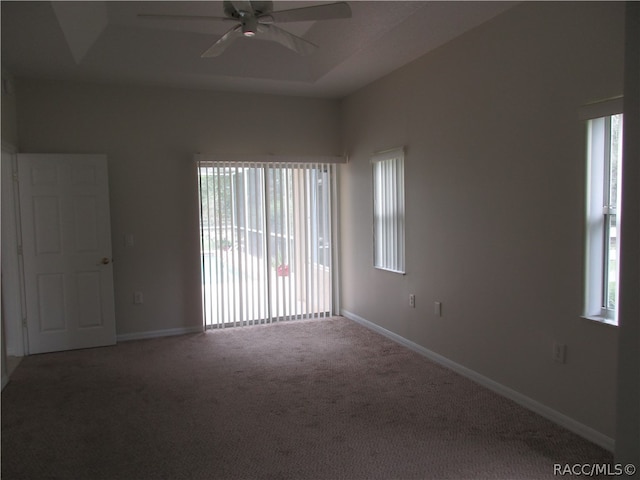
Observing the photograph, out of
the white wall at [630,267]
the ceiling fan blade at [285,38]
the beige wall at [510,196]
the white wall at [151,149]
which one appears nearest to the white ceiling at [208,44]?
the white wall at [151,149]

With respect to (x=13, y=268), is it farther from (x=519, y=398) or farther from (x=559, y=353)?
(x=559, y=353)

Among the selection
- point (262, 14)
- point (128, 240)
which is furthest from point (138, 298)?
point (262, 14)

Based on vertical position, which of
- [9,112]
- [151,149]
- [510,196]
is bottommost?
→ [510,196]

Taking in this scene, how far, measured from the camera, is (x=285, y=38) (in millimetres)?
3240

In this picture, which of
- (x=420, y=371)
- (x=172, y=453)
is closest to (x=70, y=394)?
(x=172, y=453)

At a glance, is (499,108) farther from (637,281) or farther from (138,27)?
(138,27)

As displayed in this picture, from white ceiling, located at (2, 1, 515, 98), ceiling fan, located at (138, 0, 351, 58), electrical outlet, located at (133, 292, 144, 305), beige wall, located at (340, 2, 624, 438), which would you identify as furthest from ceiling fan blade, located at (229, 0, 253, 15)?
electrical outlet, located at (133, 292, 144, 305)

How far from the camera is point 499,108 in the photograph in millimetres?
3438

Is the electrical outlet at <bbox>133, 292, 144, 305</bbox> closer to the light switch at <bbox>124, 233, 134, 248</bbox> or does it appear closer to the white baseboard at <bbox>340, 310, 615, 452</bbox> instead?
the light switch at <bbox>124, 233, 134, 248</bbox>

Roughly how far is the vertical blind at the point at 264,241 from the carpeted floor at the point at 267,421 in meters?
0.96

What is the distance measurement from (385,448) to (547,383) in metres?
1.18

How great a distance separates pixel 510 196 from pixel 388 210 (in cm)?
172

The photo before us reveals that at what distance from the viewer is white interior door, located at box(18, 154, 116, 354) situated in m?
4.66

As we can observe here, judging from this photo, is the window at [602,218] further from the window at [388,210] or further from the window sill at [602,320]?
the window at [388,210]
